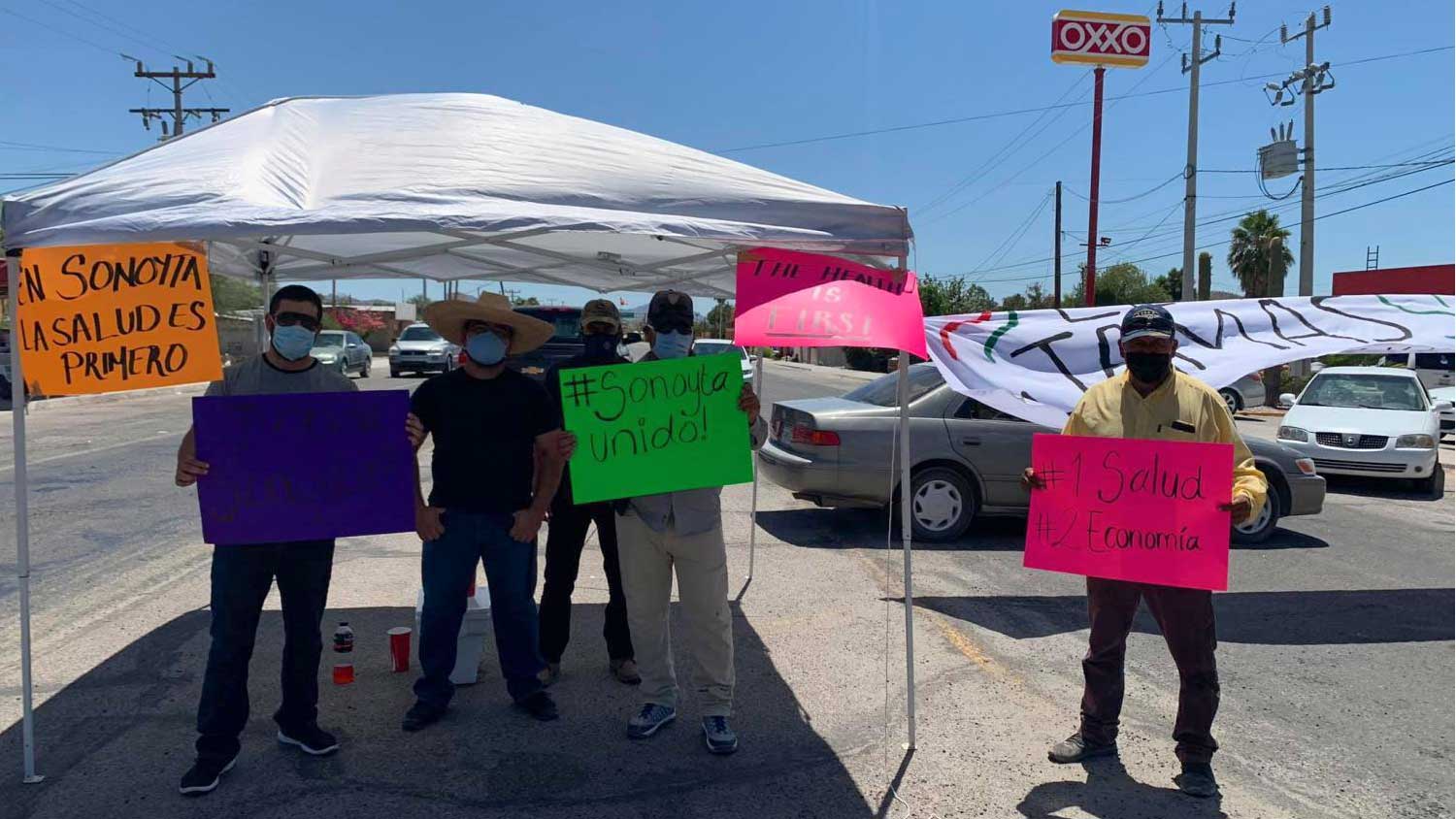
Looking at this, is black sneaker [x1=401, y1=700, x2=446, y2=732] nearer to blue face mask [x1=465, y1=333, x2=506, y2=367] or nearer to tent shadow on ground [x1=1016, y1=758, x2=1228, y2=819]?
blue face mask [x1=465, y1=333, x2=506, y2=367]

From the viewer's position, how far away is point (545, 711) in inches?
167

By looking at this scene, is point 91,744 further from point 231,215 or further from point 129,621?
point 231,215

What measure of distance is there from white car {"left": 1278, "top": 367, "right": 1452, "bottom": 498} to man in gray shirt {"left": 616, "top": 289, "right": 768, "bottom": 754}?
34.9 feet

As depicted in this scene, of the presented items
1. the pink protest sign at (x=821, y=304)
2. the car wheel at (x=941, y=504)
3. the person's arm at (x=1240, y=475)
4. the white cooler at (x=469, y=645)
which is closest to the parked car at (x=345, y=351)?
the car wheel at (x=941, y=504)

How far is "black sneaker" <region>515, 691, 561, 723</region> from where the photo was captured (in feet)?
14.0

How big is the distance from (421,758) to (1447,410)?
66.4 feet

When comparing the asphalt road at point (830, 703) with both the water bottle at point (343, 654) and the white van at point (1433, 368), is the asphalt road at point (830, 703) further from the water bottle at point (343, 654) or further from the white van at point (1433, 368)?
the white van at point (1433, 368)

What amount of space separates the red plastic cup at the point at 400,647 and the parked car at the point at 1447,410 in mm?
19098

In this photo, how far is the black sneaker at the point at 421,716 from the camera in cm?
412

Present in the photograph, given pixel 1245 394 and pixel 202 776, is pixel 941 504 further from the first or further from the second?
pixel 1245 394

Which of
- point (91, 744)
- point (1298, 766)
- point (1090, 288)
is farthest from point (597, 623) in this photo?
point (1090, 288)

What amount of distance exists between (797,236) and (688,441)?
0.95 m

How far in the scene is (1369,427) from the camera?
11.8 meters

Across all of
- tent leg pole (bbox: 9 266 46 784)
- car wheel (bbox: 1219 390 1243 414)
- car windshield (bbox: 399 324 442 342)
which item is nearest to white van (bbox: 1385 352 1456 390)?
car wheel (bbox: 1219 390 1243 414)
